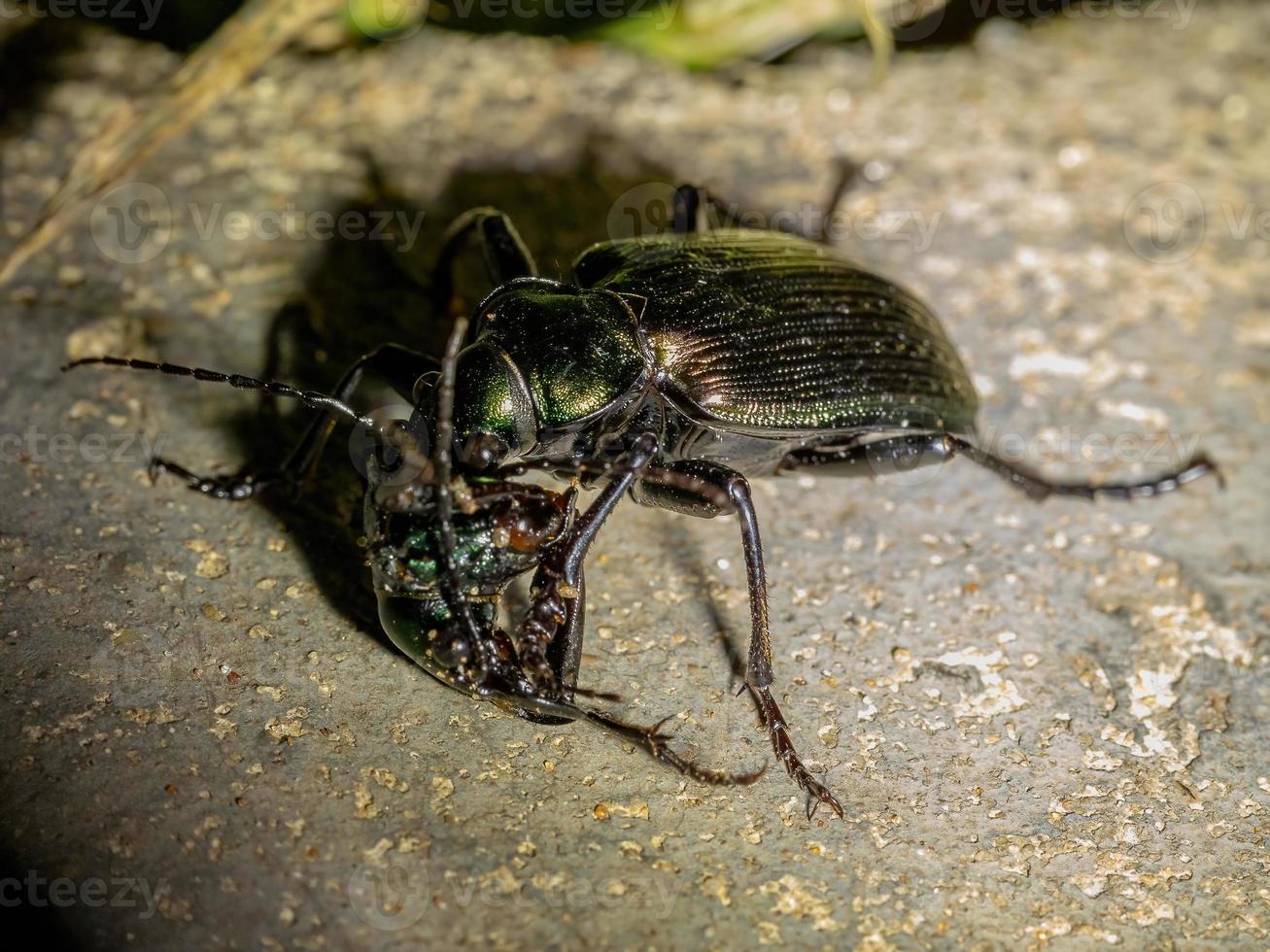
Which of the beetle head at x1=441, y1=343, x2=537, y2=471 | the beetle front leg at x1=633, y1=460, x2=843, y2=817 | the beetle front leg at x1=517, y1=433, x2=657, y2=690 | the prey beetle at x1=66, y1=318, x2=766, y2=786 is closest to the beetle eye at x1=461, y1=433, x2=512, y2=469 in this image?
the beetle head at x1=441, y1=343, x2=537, y2=471

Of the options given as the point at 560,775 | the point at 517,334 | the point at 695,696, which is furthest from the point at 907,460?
the point at 560,775

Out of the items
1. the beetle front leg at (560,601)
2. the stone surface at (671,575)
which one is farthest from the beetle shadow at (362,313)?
the beetle front leg at (560,601)

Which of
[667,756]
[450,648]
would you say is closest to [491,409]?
[450,648]

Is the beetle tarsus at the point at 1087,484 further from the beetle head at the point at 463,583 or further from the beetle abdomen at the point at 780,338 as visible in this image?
the beetle head at the point at 463,583

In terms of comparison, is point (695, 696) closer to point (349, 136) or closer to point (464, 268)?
point (464, 268)

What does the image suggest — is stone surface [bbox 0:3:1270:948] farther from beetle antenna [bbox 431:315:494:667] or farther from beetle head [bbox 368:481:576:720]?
beetle antenna [bbox 431:315:494:667]
